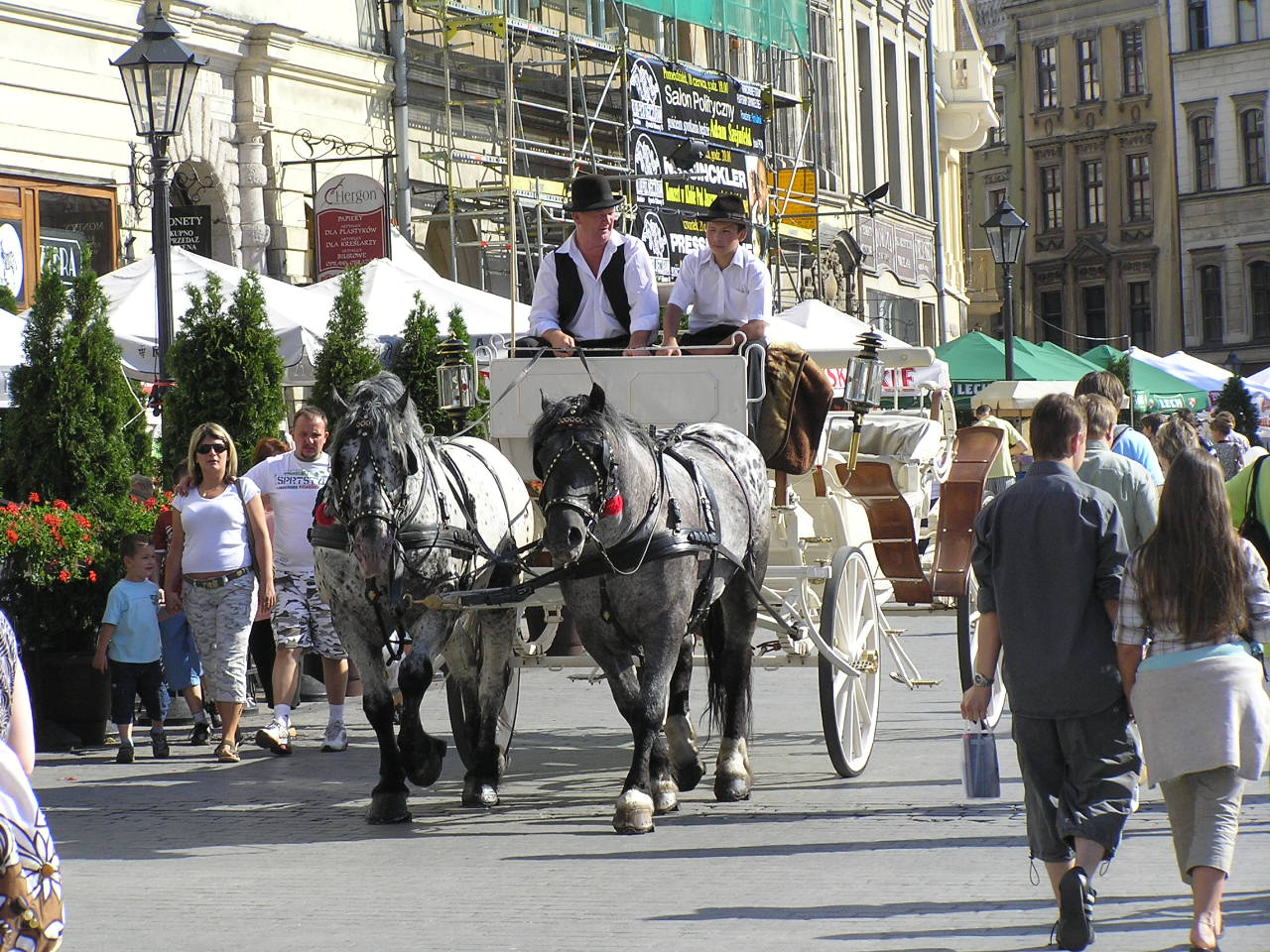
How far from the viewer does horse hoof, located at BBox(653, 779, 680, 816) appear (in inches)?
322

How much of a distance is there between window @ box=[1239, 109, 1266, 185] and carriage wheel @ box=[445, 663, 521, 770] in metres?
57.1

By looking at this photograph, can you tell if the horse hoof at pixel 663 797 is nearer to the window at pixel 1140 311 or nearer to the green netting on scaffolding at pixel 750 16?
the green netting on scaffolding at pixel 750 16

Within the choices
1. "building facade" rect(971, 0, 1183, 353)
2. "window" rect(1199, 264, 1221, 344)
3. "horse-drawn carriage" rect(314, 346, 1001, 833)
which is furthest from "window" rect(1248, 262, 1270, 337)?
"horse-drawn carriage" rect(314, 346, 1001, 833)

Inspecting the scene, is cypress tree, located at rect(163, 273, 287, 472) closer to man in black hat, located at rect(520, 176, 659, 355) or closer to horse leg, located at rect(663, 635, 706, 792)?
man in black hat, located at rect(520, 176, 659, 355)

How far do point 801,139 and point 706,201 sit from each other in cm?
482

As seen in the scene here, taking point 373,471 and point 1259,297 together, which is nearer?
point 373,471

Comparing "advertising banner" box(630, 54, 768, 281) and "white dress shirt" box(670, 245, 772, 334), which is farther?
"advertising banner" box(630, 54, 768, 281)

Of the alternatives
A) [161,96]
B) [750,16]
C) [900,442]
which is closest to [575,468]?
[900,442]

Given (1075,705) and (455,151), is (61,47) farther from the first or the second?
(1075,705)

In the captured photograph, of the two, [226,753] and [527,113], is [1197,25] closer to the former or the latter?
[527,113]

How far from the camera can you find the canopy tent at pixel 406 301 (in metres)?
15.9

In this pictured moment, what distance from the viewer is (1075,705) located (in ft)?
19.0

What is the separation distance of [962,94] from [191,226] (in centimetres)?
2802

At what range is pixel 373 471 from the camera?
25.3 ft
